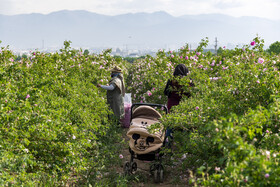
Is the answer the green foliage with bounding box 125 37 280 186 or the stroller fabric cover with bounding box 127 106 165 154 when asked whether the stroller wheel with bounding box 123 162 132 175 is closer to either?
the stroller fabric cover with bounding box 127 106 165 154

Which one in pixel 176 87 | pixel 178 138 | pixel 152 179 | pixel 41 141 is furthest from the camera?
pixel 176 87

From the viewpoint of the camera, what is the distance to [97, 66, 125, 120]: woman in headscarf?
8.46 m

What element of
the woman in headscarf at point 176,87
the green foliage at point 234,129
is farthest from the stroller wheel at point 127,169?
the woman in headscarf at point 176,87

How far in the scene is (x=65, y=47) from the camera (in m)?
13.2

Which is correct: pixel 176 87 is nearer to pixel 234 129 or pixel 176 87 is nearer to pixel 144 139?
pixel 144 139

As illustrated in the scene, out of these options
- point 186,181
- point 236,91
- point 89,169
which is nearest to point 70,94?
point 89,169

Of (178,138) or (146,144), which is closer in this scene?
(146,144)

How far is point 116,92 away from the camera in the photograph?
28.4 ft

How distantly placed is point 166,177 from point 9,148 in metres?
3.04

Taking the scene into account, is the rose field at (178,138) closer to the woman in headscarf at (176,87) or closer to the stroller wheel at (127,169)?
the stroller wheel at (127,169)

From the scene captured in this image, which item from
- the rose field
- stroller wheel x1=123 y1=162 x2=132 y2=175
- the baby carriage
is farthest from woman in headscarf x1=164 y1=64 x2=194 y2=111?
stroller wheel x1=123 y1=162 x2=132 y2=175

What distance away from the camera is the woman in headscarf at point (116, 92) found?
8461 millimetres

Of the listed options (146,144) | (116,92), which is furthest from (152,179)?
(116,92)

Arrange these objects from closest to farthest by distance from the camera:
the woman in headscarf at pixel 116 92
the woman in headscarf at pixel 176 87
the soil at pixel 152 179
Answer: the soil at pixel 152 179
the woman in headscarf at pixel 176 87
the woman in headscarf at pixel 116 92
